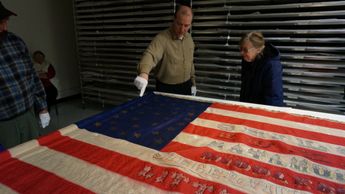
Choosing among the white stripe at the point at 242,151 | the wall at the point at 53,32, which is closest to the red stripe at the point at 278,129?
the white stripe at the point at 242,151

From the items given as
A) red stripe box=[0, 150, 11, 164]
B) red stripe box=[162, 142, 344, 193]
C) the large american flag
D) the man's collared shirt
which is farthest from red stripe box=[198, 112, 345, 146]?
the man's collared shirt

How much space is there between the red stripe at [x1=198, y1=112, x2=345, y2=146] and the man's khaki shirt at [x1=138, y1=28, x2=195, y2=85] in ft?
2.49

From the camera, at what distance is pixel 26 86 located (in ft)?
5.51

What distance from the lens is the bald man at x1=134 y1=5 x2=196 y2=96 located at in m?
1.91

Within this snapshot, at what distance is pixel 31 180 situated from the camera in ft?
2.79

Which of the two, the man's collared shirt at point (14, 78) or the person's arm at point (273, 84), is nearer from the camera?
the man's collared shirt at point (14, 78)

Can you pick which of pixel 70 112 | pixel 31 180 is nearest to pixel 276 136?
pixel 31 180

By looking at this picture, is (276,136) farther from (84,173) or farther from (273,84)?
(84,173)

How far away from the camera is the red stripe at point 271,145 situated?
0.98 m

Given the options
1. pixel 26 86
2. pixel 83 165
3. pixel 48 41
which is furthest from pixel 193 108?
pixel 48 41

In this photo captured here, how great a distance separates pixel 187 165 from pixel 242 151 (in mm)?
265

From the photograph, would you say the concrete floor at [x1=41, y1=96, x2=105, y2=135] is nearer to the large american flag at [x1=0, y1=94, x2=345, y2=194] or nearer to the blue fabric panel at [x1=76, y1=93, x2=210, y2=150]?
the blue fabric panel at [x1=76, y1=93, x2=210, y2=150]

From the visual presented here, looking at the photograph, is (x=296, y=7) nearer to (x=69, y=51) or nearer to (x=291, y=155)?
(x=291, y=155)

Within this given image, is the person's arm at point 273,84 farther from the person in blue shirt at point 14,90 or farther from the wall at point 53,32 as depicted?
the wall at point 53,32
